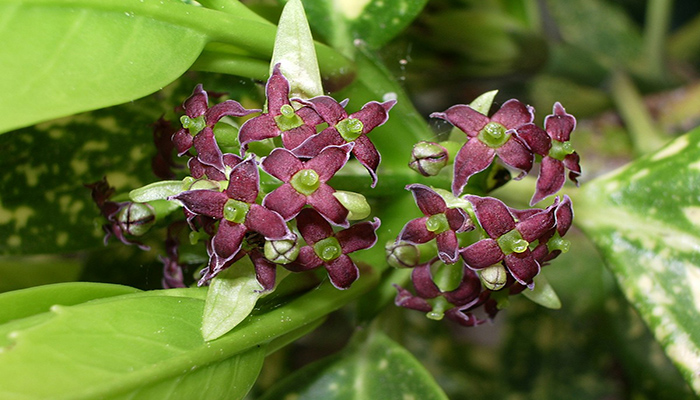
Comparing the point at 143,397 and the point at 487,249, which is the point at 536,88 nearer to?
the point at 487,249

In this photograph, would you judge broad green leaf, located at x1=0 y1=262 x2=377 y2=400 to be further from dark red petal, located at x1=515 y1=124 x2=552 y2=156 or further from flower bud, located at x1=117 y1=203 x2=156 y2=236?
dark red petal, located at x1=515 y1=124 x2=552 y2=156

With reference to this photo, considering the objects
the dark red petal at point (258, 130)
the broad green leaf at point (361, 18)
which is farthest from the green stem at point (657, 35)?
the dark red petal at point (258, 130)

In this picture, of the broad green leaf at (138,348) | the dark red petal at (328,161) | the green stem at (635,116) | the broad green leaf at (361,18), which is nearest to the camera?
the broad green leaf at (138,348)

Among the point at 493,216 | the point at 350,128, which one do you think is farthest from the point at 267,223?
the point at 493,216

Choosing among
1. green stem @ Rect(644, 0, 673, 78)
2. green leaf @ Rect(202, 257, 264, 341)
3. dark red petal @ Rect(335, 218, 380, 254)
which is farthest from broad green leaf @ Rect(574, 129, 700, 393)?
green stem @ Rect(644, 0, 673, 78)

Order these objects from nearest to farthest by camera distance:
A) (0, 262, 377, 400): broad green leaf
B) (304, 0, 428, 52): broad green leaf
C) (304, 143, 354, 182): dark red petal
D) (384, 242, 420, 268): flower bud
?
(0, 262, 377, 400): broad green leaf
(304, 143, 354, 182): dark red petal
(384, 242, 420, 268): flower bud
(304, 0, 428, 52): broad green leaf

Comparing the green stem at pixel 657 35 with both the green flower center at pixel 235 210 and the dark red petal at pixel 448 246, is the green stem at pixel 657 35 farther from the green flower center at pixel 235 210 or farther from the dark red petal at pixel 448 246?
the green flower center at pixel 235 210

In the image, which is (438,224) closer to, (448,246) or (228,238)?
(448,246)
